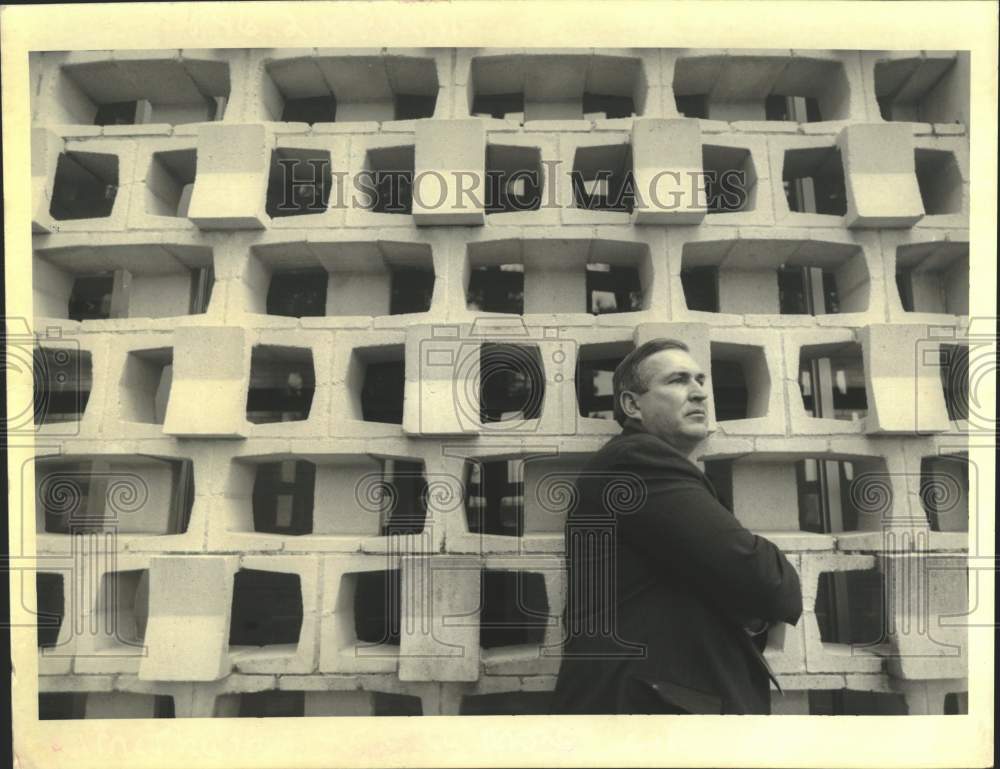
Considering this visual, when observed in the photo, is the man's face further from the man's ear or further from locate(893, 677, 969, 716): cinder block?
locate(893, 677, 969, 716): cinder block

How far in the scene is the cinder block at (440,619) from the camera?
1274 millimetres

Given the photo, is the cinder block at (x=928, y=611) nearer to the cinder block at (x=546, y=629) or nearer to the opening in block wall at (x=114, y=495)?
the cinder block at (x=546, y=629)

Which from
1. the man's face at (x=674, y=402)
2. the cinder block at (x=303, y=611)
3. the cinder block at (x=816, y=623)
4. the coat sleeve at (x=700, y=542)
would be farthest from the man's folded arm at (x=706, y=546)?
the cinder block at (x=303, y=611)

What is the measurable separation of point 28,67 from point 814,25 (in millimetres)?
1508

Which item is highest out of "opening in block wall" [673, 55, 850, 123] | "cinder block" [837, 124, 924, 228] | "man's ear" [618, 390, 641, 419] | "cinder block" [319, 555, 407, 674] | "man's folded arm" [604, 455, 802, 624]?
"opening in block wall" [673, 55, 850, 123]

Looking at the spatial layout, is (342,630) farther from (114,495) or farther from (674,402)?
(674,402)

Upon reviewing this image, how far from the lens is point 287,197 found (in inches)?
56.3

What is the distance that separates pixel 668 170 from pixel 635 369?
406 millimetres

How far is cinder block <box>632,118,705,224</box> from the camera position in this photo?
4.34 feet

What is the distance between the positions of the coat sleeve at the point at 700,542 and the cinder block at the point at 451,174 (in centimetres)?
58

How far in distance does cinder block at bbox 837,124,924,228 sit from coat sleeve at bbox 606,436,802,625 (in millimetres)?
679

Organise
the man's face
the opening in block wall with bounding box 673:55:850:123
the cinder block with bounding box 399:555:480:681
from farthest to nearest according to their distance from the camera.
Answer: the opening in block wall with bounding box 673:55:850:123 < the cinder block with bounding box 399:555:480:681 < the man's face

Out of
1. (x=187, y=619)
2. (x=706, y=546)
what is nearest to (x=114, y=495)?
(x=187, y=619)

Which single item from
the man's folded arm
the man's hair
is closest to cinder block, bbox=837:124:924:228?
the man's hair
